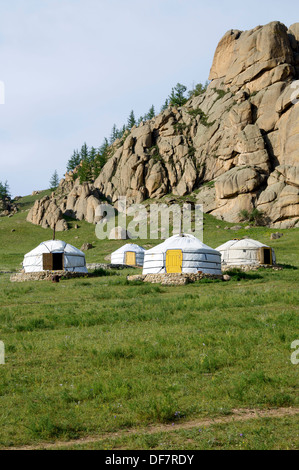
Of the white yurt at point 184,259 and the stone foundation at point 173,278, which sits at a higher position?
the white yurt at point 184,259

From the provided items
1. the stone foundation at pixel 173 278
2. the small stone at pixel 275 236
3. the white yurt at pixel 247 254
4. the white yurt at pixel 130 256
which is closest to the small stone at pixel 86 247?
the white yurt at pixel 130 256

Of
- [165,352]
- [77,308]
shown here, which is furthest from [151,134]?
[165,352]

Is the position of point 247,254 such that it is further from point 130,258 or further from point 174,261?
point 130,258

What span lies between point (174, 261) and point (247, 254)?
355 inches

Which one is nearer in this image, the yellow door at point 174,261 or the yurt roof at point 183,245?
the yellow door at point 174,261

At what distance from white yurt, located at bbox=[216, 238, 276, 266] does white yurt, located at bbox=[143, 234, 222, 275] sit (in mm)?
6608

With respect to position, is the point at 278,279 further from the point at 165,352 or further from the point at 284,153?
the point at 284,153

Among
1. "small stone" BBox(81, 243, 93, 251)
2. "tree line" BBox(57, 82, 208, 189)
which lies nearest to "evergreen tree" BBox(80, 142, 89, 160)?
"tree line" BBox(57, 82, 208, 189)

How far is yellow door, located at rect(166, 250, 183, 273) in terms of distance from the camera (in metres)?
24.6

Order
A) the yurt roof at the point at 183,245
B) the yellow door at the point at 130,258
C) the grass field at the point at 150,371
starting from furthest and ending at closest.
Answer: the yellow door at the point at 130,258 → the yurt roof at the point at 183,245 → the grass field at the point at 150,371

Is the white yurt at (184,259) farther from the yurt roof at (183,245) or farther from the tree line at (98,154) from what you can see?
the tree line at (98,154)

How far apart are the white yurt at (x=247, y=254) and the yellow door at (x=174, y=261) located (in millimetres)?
8039

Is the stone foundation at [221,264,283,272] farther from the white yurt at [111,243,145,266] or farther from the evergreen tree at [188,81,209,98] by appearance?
the evergreen tree at [188,81,209,98]

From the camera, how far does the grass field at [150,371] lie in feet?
16.1
